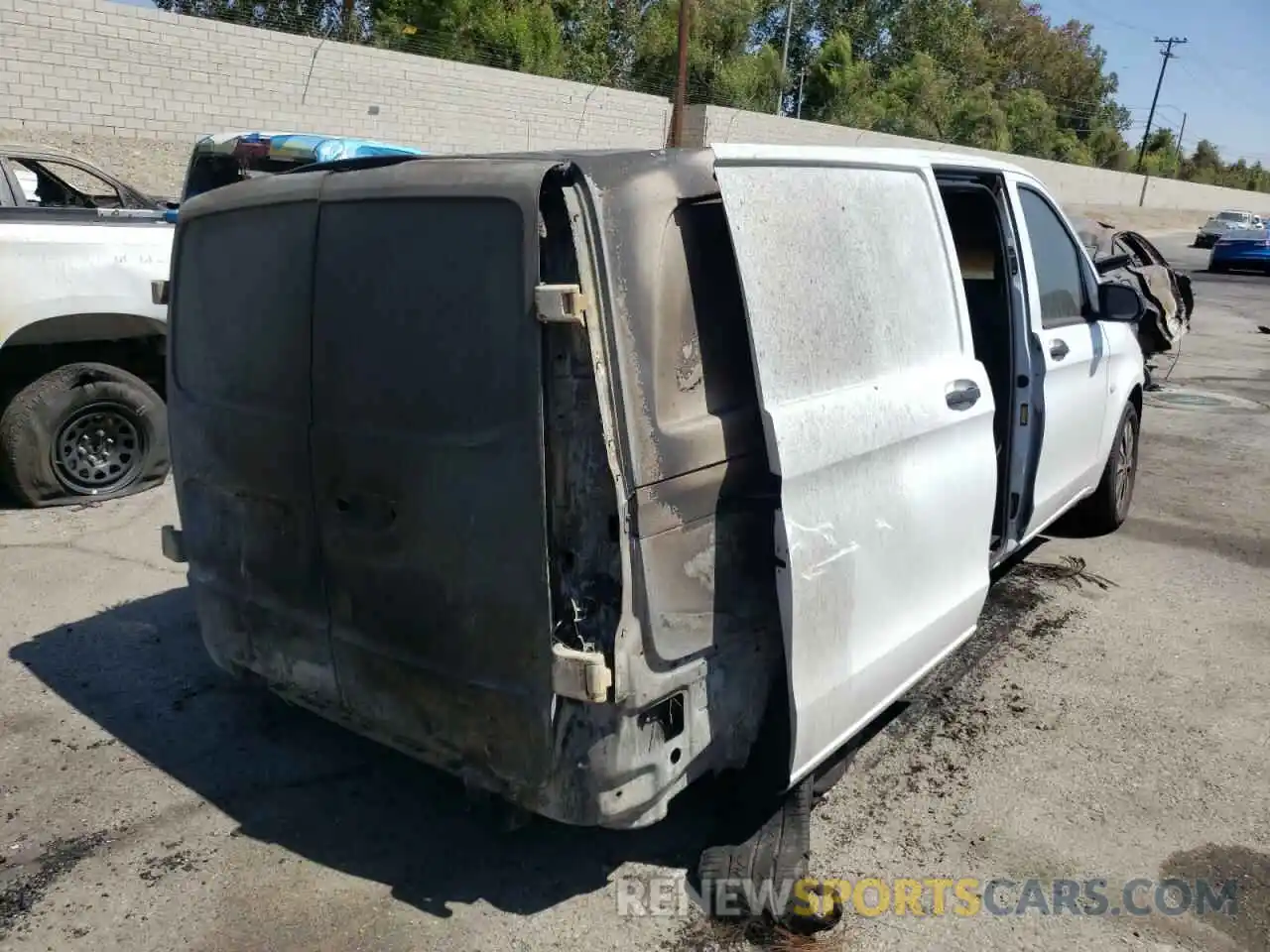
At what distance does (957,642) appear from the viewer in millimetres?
3736

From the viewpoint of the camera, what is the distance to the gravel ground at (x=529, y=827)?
9.45 feet

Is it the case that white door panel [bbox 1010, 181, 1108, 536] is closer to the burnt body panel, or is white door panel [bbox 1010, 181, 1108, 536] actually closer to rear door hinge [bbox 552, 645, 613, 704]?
the burnt body panel

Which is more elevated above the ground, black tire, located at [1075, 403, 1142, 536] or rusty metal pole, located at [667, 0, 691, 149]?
rusty metal pole, located at [667, 0, 691, 149]

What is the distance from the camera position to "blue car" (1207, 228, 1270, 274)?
29234mm

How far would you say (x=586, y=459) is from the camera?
2.45 metres

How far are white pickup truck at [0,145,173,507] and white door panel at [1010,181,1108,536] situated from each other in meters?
4.97

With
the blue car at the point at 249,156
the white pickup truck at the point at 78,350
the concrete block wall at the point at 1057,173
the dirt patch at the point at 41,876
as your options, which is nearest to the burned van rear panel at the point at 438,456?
the dirt patch at the point at 41,876

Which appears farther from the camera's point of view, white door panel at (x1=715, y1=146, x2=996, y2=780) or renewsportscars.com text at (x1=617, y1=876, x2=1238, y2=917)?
renewsportscars.com text at (x1=617, y1=876, x2=1238, y2=917)

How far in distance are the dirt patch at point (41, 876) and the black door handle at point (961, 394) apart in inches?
121

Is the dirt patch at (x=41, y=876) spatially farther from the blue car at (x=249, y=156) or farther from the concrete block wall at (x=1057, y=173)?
the blue car at (x=249, y=156)

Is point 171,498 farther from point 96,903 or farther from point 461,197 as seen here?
point 461,197

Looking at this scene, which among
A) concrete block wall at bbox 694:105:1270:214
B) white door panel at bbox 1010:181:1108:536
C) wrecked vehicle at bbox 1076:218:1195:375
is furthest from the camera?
concrete block wall at bbox 694:105:1270:214

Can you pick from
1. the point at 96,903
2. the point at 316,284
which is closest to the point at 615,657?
the point at 316,284

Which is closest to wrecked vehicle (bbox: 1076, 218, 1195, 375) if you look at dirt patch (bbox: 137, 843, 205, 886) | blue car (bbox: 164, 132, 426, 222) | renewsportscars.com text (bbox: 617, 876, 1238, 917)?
blue car (bbox: 164, 132, 426, 222)
